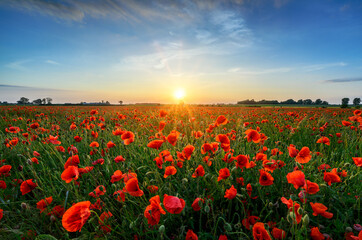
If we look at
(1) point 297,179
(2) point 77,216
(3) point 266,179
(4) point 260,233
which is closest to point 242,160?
(3) point 266,179

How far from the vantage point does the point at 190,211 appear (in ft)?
5.07

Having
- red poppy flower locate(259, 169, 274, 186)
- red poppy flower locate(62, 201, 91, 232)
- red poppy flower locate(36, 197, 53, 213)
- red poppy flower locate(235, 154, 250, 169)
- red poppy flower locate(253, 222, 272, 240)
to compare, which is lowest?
red poppy flower locate(36, 197, 53, 213)

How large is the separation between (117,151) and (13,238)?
1687 millimetres

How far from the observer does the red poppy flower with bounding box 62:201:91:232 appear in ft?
3.38

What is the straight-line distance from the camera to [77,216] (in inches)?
42.3

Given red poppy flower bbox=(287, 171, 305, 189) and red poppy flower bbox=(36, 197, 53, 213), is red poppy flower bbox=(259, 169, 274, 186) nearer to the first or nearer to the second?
red poppy flower bbox=(287, 171, 305, 189)

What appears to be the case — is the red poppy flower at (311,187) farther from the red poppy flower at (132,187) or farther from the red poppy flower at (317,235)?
the red poppy flower at (132,187)

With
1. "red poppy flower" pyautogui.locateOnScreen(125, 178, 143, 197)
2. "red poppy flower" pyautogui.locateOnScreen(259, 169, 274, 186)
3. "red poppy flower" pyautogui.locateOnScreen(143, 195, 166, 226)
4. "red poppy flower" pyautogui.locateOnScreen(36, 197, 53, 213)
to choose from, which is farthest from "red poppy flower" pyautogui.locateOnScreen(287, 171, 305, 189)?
"red poppy flower" pyautogui.locateOnScreen(36, 197, 53, 213)

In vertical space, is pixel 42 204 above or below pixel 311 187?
below

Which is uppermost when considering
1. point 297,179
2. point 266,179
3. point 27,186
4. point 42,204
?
point 297,179

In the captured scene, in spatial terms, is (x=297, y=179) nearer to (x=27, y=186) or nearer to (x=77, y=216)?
(x=77, y=216)

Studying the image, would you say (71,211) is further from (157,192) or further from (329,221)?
(329,221)

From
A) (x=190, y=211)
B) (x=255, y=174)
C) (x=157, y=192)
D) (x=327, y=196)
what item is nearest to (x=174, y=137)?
(x=157, y=192)

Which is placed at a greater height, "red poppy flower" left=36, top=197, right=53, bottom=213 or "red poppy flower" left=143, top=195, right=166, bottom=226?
"red poppy flower" left=143, top=195, right=166, bottom=226
